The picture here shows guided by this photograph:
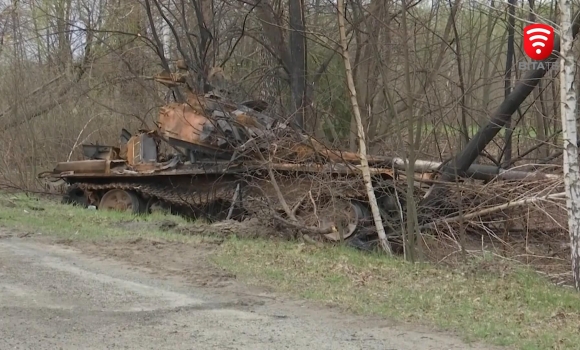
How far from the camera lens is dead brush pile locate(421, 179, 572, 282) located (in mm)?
12094

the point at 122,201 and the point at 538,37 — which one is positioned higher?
the point at 538,37

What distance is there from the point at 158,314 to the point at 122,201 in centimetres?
1257

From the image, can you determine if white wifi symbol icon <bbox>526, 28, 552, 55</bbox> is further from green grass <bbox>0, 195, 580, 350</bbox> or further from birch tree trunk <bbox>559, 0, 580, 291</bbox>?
green grass <bbox>0, 195, 580, 350</bbox>

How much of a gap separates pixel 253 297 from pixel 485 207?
6183mm

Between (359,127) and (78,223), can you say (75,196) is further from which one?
(359,127)

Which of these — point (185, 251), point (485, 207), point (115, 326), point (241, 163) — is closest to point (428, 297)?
point (115, 326)

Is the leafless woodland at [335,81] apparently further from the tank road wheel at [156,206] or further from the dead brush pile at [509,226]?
the tank road wheel at [156,206]

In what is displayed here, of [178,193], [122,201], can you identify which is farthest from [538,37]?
[122,201]

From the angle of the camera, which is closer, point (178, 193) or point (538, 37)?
point (538, 37)

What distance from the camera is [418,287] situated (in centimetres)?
880

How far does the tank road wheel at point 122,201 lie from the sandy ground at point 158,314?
29.2 ft

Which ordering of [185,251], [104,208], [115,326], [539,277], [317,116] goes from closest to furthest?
1. [115,326]
2. [539,277]
3. [185,251]
4. [317,116]
5. [104,208]

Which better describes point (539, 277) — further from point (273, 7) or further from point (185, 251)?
point (273, 7)

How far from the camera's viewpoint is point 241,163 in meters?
16.4
